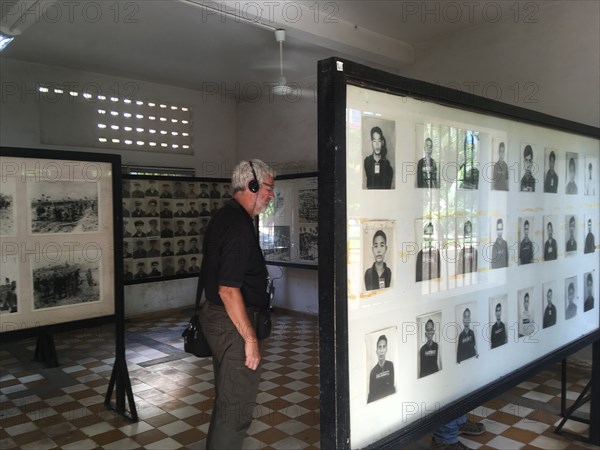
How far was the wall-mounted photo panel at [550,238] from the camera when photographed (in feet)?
7.56

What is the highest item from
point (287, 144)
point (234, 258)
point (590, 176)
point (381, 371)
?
point (287, 144)

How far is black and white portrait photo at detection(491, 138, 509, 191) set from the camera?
6.29 feet

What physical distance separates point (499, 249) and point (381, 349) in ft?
2.72

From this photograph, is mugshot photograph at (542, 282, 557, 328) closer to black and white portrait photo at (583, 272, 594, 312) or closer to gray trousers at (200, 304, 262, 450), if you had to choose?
black and white portrait photo at (583, 272, 594, 312)

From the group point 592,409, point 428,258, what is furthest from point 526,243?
point 592,409

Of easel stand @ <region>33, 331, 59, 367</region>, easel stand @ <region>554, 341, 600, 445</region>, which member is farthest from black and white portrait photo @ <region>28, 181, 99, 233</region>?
easel stand @ <region>554, 341, 600, 445</region>

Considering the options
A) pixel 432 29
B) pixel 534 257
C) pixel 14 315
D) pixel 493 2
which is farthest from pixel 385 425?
pixel 432 29

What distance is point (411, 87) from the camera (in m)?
1.49

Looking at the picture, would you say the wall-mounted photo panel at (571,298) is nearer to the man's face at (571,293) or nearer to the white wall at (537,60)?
the man's face at (571,293)

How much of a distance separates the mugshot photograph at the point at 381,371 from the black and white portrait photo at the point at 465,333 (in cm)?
39

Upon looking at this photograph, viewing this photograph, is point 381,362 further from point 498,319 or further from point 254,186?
point 254,186


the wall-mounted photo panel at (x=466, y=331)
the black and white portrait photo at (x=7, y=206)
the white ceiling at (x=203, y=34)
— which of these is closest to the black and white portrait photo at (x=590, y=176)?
the wall-mounted photo panel at (x=466, y=331)

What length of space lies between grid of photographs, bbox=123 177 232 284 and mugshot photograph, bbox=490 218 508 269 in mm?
4488

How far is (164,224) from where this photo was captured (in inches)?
246
